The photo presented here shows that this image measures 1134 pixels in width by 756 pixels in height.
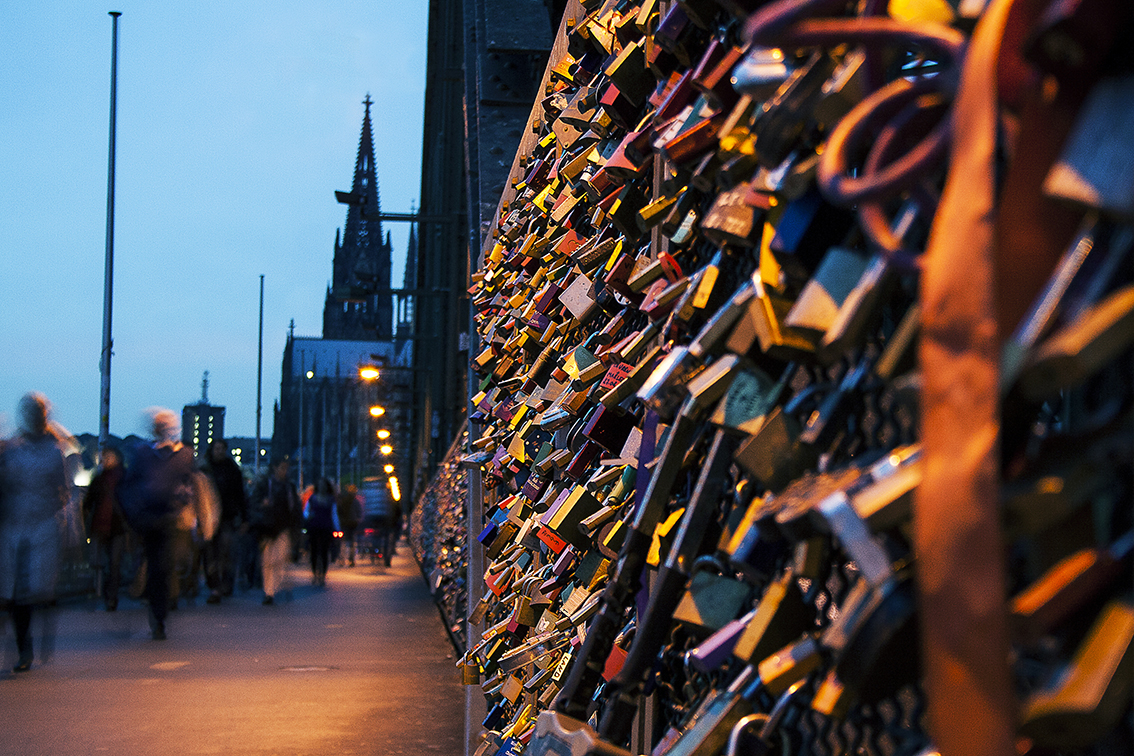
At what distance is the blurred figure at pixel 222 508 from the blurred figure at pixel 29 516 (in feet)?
16.8

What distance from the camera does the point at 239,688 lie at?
6.81 m

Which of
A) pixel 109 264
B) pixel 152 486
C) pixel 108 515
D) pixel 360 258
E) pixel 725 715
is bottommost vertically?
pixel 108 515

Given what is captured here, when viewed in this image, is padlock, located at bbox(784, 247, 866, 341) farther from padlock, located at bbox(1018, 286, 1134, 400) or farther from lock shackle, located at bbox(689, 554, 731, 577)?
lock shackle, located at bbox(689, 554, 731, 577)

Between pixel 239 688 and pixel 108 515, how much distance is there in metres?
4.71

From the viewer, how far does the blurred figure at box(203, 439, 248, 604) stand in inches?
502

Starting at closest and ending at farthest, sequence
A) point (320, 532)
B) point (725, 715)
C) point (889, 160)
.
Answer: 1. point (889, 160)
2. point (725, 715)
3. point (320, 532)

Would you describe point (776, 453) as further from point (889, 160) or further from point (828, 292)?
point (889, 160)

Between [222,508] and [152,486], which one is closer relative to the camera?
[152,486]

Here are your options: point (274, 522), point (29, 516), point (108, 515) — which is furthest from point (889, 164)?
point (274, 522)

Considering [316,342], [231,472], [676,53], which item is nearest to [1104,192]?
[676,53]

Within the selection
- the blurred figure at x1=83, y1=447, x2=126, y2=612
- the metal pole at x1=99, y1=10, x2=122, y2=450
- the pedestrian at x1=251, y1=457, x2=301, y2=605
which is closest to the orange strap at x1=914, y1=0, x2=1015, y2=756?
the blurred figure at x1=83, y1=447, x2=126, y2=612

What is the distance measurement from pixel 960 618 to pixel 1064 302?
17cm

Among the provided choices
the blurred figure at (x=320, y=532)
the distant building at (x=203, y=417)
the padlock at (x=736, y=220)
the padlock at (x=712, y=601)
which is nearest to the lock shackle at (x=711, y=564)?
the padlock at (x=712, y=601)

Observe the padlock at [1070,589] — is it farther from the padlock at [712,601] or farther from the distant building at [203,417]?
the distant building at [203,417]
